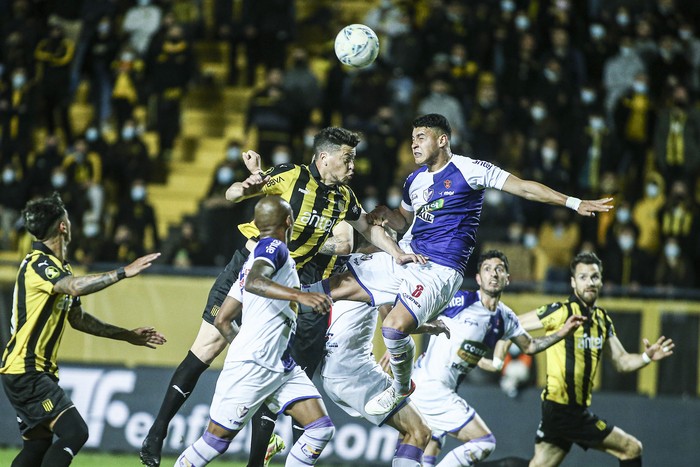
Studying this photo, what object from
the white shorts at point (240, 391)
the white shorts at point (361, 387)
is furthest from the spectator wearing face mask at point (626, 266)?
the white shorts at point (240, 391)

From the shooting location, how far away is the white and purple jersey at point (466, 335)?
10.4 m

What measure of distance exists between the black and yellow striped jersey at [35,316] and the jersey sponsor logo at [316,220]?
1929 mm

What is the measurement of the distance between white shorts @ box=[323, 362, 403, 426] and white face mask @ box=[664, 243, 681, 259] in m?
7.99

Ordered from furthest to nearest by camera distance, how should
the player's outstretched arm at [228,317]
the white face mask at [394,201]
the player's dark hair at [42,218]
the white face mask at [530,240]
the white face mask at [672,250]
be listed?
the white face mask at [530,240], the white face mask at [672,250], the white face mask at [394,201], the player's outstretched arm at [228,317], the player's dark hair at [42,218]

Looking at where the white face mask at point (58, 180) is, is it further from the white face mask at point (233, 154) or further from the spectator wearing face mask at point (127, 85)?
the white face mask at point (233, 154)

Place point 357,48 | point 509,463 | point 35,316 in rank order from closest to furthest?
point 35,316 < point 357,48 < point 509,463

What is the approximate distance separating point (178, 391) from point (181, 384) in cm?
7

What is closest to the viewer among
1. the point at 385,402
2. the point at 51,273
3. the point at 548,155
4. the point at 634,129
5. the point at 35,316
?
the point at 51,273

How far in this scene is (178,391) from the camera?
9.38 metres

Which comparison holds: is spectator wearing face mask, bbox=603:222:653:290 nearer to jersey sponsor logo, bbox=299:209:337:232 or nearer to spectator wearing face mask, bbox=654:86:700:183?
spectator wearing face mask, bbox=654:86:700:183

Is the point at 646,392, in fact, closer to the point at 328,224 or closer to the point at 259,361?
the point at 328,224

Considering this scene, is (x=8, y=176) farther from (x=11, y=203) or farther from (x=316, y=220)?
(x=316, y=220)

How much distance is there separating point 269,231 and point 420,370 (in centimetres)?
310

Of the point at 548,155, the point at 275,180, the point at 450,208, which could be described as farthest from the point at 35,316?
the point at 548,155
